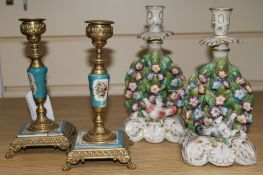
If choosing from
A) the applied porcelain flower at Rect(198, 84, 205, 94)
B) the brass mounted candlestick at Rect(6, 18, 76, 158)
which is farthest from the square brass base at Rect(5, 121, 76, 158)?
the applied porcelain flower at Rect(198, 84, 205, 94)

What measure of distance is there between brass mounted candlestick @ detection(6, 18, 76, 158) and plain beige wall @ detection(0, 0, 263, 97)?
518 mm

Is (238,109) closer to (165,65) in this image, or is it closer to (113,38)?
(165,65)

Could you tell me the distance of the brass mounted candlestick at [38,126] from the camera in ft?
3.37

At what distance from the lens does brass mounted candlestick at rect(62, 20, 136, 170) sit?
36.9 inches

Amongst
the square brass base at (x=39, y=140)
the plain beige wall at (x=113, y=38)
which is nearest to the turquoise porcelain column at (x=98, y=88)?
the square brass base at (x=39, y=140)

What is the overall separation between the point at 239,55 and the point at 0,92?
3.17 feet

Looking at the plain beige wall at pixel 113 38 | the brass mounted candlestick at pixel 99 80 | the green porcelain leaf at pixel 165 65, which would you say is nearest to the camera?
the brass mounted candlestick at pixel 99 80

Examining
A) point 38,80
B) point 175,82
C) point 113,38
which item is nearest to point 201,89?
point 175,82

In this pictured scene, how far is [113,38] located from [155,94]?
50cm

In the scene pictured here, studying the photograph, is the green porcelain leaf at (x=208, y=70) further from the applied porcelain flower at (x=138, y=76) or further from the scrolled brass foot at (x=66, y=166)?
the scrolled brass foot at (x=66, y=166)

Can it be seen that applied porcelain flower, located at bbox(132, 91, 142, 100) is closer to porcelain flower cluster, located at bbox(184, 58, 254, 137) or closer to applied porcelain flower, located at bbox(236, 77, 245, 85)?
porcelain flower cluster, located at bbox(184, 58, 254, 137)

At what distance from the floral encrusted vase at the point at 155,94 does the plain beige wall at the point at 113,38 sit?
1.43 feet

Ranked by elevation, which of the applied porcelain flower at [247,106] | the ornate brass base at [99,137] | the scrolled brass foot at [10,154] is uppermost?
the applied porcelain flower at [247,106]

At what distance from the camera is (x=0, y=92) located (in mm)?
1629
